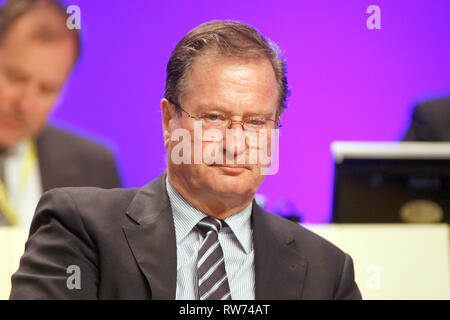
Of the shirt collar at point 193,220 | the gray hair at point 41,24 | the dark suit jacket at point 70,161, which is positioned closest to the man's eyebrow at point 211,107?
the shirt collar at point 193,220

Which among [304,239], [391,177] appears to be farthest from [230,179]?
[391,177]

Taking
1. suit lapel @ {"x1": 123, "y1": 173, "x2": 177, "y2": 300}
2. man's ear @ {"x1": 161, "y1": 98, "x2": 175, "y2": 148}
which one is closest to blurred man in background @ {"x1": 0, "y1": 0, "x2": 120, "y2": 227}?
man's ear @ {"x1": 161, "y1": 98, "x2": 175, "y2": 148}

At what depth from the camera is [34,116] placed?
294 cm

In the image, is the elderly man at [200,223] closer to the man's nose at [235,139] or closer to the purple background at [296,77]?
the man's nose at [235,139]

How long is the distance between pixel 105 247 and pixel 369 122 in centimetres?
153

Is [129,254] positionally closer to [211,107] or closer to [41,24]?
[211,107]

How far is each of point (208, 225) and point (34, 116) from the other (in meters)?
1.29

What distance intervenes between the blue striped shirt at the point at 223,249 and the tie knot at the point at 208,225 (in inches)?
0.5

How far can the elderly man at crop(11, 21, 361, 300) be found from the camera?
1.88 m

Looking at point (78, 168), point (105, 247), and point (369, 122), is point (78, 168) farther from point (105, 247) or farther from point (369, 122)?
point (369, 122)

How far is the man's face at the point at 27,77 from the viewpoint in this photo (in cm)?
290

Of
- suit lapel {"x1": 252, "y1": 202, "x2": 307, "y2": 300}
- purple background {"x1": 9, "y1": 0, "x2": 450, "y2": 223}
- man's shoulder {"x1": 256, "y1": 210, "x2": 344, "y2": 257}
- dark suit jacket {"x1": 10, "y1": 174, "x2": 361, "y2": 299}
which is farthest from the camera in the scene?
purple background {"x1": 9, "y1": 0, "x2": 450, "y2": 223}

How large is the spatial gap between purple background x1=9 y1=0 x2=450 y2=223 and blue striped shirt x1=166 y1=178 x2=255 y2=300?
758mm

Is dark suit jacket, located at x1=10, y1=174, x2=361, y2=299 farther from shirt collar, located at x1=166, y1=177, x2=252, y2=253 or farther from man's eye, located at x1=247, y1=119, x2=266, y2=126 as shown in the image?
man's eye, located at x1=247, y1=119, x2=266, y2=126
